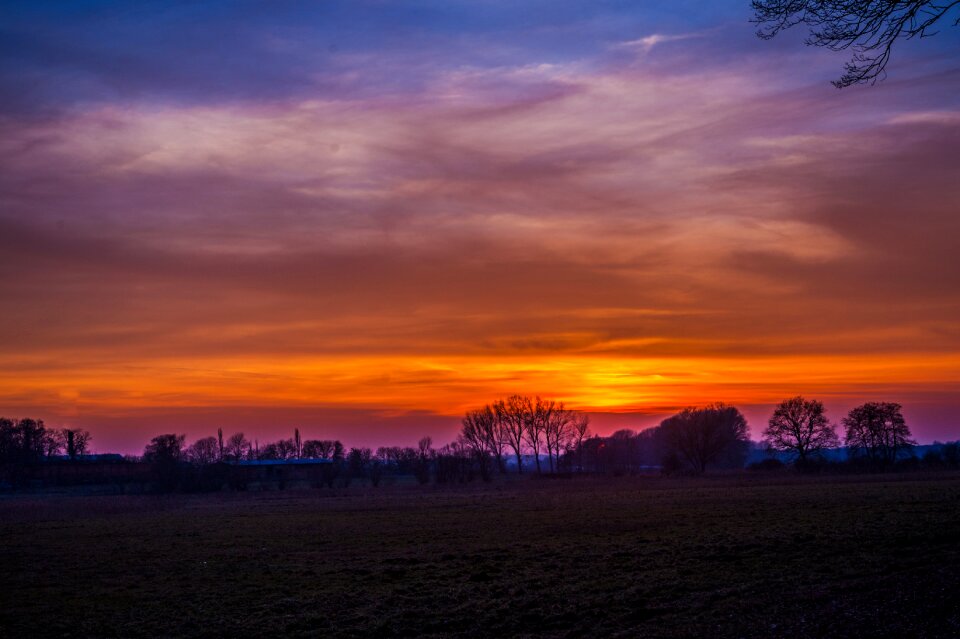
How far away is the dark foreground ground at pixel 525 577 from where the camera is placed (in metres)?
15.7

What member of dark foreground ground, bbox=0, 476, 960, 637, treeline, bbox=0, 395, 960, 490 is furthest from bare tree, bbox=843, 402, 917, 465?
dark foreground ground, bbox=0, 476, 960, 637

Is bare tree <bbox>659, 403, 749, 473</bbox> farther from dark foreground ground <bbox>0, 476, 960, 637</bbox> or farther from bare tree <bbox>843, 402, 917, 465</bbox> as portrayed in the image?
dark foreground ground <bbox>0, 476, 960, 637</bbox>

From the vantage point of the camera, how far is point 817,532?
91.2 feet

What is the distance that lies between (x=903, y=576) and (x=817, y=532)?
1171 cm

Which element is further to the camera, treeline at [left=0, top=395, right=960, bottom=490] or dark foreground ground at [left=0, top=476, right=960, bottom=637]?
treeline at [left=0, top=395, right=960, bottom=490]

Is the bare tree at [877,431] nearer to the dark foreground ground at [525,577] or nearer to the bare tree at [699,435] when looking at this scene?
the bare tree at [699,435]

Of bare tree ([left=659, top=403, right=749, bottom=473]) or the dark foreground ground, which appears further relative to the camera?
bare tree ([left=659, top=403, right=749, bottom=473])

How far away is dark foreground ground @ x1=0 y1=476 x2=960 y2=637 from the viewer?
15727 mm

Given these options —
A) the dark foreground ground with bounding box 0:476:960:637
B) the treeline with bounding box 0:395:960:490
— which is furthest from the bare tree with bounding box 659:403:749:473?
the dark foreground ground with bounding box 0:476:960:637

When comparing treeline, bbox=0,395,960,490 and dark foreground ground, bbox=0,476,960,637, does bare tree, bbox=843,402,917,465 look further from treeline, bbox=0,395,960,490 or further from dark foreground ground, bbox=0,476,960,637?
dark foreground ground, bbox=0,476,960,637

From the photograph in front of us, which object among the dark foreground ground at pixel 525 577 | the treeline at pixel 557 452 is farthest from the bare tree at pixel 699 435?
the dark foreground ground at pixel 525 577

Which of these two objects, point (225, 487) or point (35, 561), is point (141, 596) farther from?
point (225, 487)

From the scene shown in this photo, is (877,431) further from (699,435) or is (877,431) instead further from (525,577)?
(525,577)

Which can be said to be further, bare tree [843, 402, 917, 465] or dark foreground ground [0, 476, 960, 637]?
bare tree [843, 402, 917, 465]
